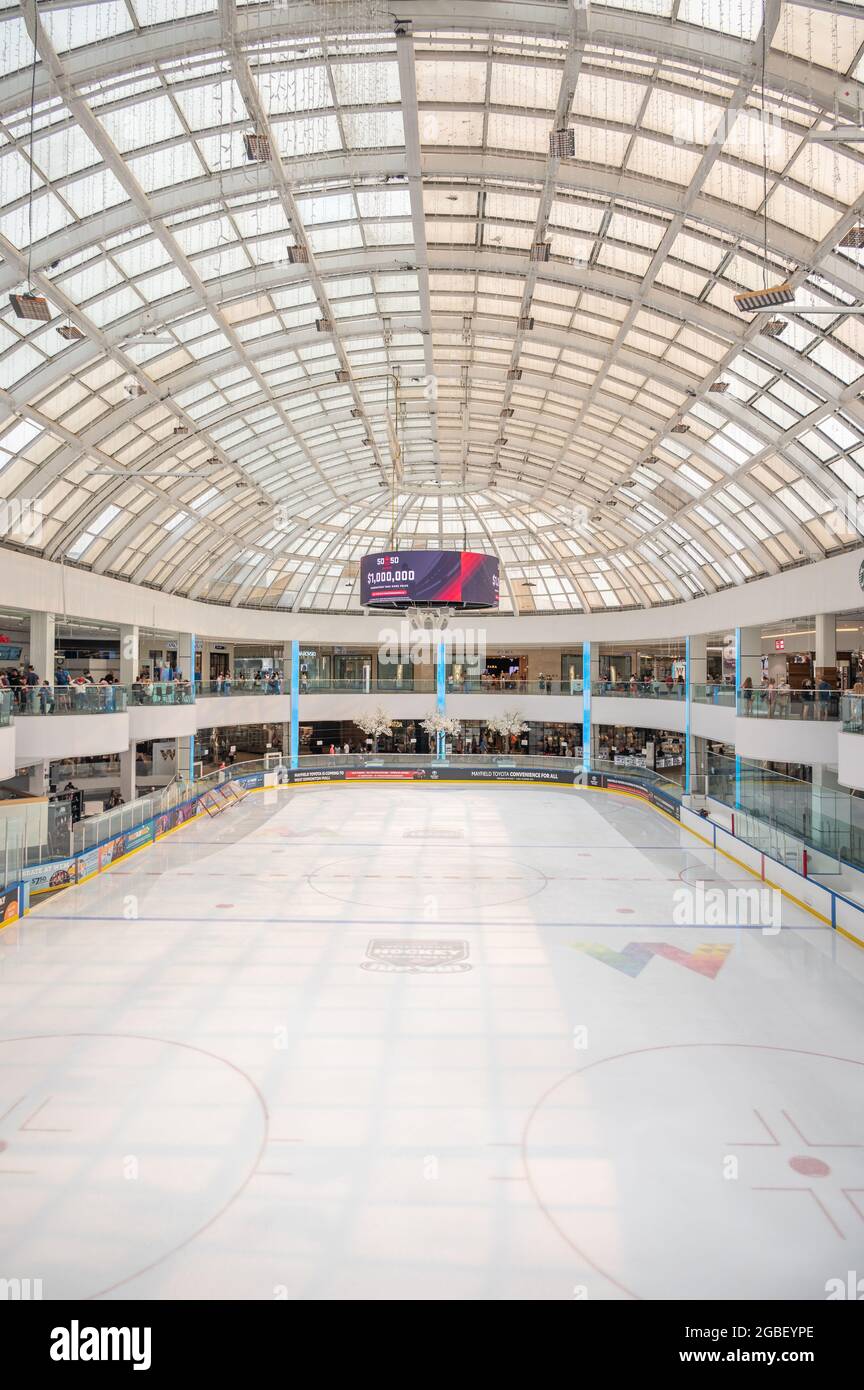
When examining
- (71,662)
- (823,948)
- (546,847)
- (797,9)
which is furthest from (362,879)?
(71,662)

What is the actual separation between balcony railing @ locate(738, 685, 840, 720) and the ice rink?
21.8 ft

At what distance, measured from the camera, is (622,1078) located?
8953 millimetres

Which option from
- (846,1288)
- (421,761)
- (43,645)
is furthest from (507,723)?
(846,1288)

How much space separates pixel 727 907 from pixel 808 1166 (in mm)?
9685

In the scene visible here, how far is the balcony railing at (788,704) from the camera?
797 inches

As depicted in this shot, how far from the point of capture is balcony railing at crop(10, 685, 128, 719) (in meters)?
19.5

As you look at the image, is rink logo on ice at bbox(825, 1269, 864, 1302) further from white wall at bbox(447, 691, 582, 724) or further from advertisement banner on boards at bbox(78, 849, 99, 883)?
white wall at bbox(447, 691, 582, 724)

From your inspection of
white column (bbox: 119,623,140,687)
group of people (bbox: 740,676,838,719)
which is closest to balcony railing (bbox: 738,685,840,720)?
group of people (bbox: 740,676,838,719)

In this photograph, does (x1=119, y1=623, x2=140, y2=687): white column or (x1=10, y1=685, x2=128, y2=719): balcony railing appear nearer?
(x1=10, y1=685, x2=128, y2=719): balcony railing

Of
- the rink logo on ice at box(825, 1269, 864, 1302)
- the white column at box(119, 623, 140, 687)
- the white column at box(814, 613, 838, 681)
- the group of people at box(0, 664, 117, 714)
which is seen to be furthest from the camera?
the white column at box(119, 623, 140, 687)

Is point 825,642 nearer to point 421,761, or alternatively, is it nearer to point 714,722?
point 714,722

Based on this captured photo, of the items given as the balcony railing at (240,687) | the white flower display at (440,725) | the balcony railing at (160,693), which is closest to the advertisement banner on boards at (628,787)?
the white flower display at (440,725)

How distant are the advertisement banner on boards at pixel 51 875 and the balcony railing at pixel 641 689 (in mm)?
26632
